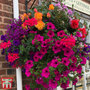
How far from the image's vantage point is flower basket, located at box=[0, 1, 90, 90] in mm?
1350

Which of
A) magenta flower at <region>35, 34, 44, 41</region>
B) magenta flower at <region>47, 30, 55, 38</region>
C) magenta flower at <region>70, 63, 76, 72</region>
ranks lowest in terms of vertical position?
magenta flower at <region>70, 63, 76, 72</region>

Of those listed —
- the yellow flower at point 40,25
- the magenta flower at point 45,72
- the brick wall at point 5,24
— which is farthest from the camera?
the brick wall at point 5,24

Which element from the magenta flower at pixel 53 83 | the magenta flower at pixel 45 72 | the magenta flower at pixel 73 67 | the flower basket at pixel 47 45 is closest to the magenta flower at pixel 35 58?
the flower basket at pixel 47 45

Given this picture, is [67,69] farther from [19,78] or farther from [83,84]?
[83,84]

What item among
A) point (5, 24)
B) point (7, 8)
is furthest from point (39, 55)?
point (7, 8)

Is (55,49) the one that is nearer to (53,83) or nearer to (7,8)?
(53,83)

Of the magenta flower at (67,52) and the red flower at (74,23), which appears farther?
the red flower at (74,23)

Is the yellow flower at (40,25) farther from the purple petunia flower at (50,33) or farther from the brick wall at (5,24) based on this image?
the brick wall at (5,24)

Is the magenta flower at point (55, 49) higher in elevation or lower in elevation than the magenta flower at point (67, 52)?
higher

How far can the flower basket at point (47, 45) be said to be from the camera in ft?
4.43

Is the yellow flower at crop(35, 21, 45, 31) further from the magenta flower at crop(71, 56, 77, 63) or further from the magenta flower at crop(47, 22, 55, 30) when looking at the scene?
the magenta flower at crop(71, 56, 77, 63)

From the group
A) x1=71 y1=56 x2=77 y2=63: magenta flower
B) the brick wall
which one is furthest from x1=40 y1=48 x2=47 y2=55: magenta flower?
the brick wall

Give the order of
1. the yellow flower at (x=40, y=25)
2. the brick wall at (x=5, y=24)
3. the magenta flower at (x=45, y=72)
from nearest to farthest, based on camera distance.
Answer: the magenta flower at (x=45, y=72) → the yellow flower at (x=40, y=25) → the brick wall at (x=5, y=24)

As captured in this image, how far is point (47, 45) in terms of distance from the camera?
1393mm
